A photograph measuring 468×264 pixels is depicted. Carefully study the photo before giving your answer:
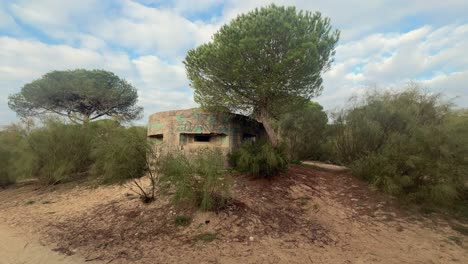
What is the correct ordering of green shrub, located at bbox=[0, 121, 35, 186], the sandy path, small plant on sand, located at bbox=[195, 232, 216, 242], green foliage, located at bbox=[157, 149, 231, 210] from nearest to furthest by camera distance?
1. the sandy path
2. small plant on sand, located at bbox=[195, 232, 216, 242]
3. green foliage, located at bbox=[157, 149, 231, 210]
4. green shrub, located at bbox=[0, 121, 35, 186]

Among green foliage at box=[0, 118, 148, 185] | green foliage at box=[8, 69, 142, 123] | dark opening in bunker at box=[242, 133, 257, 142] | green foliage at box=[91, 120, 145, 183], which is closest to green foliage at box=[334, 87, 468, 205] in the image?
dark opening in bunker at box=[242, 133, 257, 142]

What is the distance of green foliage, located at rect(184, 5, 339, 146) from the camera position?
28.1 ft

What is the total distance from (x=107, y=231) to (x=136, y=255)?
5.46 feet

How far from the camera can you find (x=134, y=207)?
704 cm

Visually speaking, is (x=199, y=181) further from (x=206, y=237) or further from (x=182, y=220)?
(x=206, y=237)

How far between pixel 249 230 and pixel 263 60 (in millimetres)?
5846

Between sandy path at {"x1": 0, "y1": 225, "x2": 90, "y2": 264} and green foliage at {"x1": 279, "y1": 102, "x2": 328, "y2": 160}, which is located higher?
green foliage at {"x1": 279, "y1": 102, "x2": 328, "y2": 160}

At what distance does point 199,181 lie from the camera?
5973 millimetres

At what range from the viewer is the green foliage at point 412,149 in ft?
20.7

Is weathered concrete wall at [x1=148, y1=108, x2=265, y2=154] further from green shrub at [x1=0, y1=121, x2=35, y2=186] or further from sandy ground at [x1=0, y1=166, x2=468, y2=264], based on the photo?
green shrub at [x1=0, y1=121, x2=35, y2=186]

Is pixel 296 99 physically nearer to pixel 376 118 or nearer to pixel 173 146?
pixel 376 118

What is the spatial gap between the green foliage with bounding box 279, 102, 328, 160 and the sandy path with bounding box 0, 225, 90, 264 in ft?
40.0

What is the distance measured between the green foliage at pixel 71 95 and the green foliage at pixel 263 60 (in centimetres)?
1324

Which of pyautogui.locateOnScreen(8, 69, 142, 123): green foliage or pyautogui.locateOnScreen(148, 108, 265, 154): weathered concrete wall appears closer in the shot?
pyautogui.locateOnScreen(148, 108, 265, 154): weathered concrete wall
